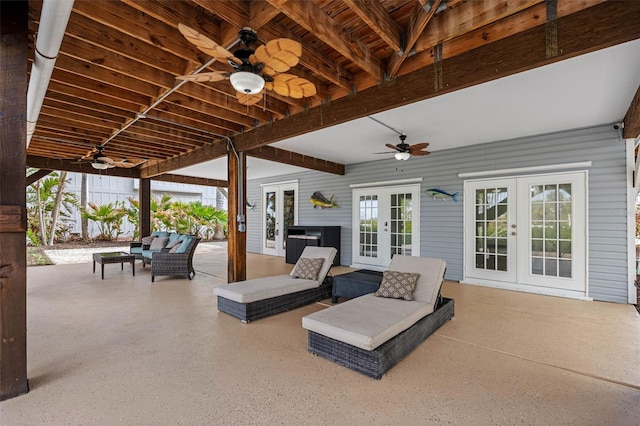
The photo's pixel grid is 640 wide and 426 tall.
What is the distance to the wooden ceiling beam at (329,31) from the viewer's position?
220 cm

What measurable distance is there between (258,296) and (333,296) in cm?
122

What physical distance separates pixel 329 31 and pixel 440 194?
16.0ft

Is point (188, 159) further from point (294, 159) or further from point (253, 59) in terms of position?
point (253, 59)

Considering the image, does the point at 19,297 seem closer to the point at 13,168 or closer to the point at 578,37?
the point at 13,168

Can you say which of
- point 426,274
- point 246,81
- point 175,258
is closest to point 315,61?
point 246,81

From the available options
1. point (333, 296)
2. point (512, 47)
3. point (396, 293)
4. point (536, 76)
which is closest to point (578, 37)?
point (512, 47)

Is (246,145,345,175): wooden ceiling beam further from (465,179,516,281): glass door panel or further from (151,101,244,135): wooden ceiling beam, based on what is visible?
(465,179,516,281): glass door panel

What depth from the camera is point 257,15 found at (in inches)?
95.0

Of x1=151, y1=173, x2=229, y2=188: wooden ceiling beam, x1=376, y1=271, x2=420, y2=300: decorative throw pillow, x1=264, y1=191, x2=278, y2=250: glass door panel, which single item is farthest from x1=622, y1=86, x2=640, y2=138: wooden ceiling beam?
x1=151, y1=173, x2=229, y2=188: wooden ceiling beam

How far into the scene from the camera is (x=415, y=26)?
2.56 m

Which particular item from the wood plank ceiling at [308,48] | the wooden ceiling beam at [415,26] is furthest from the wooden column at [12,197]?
the wooden ceiling beam at [415,26]

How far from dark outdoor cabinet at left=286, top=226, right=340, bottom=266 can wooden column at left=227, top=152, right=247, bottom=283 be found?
2801 mm

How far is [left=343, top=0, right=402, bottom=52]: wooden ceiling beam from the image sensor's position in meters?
2.21

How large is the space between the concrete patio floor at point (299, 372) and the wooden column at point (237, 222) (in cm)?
135
